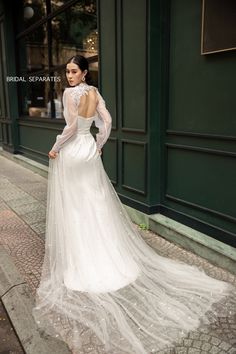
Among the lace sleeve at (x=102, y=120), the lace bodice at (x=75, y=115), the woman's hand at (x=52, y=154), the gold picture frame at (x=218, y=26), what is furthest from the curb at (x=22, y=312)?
the gold picture frame at (x=218, y=26)

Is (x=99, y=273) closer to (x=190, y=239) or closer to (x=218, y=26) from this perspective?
(x=190, y=239)

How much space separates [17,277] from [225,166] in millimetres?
2412

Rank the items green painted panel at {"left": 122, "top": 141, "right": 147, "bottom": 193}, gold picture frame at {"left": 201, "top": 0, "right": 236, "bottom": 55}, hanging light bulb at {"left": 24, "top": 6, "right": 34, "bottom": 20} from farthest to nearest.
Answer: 1. hanging light bulb at {"left": 24, "top": 6, "right": 34, "bottom": 20}
2. green painted panel at {"left": 122, "top": 141, "right": 147, "bottom": 193}
3. gold picture frame at {"left": 201, "top": 0, "right": 236, "bottom": 55}

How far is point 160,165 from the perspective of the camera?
477cm

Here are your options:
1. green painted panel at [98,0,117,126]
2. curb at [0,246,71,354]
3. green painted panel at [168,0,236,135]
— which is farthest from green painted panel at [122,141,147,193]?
curb at [0,246,71,354]

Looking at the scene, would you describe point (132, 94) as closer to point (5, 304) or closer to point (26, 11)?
point (5, 304)

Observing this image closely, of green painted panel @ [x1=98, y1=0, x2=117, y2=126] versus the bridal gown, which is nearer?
the bridal gown

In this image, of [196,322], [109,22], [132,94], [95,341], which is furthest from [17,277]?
[109,22]

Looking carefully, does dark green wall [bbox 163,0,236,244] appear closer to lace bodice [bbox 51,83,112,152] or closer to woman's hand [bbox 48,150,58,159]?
lace bodice [bbox 51,83,112,152]

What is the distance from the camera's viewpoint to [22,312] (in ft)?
10.2

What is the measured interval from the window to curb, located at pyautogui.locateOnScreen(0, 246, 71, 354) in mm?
3603

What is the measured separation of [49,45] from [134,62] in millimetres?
4435

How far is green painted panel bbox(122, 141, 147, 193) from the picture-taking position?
488 cm

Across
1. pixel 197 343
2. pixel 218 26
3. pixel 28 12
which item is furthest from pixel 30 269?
pixel 28 12
